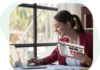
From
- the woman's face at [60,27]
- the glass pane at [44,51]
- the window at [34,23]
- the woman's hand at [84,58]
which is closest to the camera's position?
the woman's hand at [84,58]

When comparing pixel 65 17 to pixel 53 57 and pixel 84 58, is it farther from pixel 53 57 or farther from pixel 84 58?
pixel 53 57

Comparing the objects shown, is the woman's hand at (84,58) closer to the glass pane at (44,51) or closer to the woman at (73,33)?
the woman at (73,33)

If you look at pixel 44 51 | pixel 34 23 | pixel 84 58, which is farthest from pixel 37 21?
pixel 84 58

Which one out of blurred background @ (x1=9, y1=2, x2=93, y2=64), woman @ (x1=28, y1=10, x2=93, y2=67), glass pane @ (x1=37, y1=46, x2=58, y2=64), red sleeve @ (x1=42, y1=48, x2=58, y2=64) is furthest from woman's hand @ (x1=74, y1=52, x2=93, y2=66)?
glass pane @ (x1=37, y1=46, x2=58, y2=64)

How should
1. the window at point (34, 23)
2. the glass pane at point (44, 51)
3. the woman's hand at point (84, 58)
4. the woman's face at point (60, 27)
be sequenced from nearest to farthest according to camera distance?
the woman's hand at point (84, 58), the woman's face at point (60, 27), the window at point (34, 23), the glass pane at point (44, 51)

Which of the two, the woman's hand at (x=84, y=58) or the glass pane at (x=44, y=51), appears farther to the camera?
the glass pane at (x=44, y=51)

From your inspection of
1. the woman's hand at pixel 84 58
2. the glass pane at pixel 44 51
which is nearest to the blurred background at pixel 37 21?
the glass pane at pixel 44 51

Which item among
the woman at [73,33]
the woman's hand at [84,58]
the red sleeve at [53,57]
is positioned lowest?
the red sleeve at [53,57]

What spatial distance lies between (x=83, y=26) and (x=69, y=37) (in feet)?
0.50

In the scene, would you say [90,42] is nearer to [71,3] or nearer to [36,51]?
[71,3]

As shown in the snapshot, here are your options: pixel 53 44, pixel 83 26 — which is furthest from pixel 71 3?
pixel 53 44

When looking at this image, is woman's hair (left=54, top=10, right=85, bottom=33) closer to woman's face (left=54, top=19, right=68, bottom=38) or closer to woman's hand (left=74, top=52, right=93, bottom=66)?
woman's face (left=54, top=19, right=68, bottom=38)

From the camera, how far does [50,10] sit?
113 centimetres

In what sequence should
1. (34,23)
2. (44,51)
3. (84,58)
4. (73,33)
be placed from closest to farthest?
(84,58), (73,33), (34,23), (44,51)
